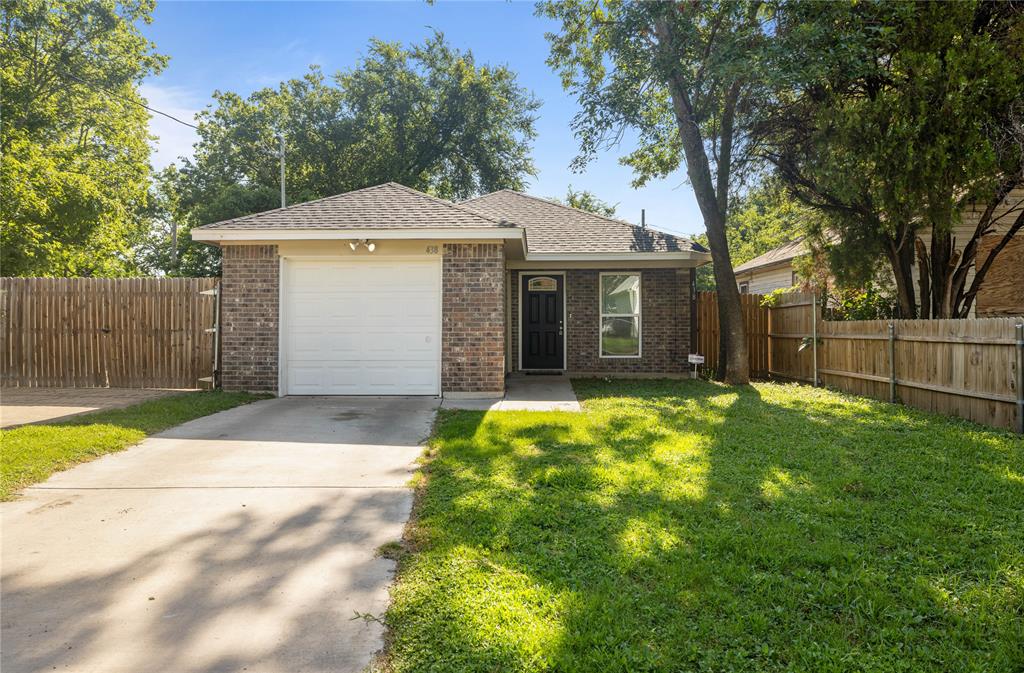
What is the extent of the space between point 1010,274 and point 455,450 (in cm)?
1187

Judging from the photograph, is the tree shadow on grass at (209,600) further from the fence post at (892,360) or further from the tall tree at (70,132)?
the tall tree at (70,132)

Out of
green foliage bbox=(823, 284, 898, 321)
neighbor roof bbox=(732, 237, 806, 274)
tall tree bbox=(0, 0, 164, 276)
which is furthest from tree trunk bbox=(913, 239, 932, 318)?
tall tree bbox=(0, 0, 164, 276)

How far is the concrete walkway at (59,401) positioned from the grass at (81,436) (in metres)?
0.46

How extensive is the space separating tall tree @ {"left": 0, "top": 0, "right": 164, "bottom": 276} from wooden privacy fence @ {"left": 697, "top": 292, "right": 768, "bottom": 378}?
19.6 metres

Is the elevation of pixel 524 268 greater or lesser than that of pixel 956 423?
greater

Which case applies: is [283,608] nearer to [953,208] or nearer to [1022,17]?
[953,208]

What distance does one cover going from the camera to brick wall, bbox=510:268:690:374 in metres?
13.2

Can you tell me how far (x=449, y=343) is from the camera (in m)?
9.45

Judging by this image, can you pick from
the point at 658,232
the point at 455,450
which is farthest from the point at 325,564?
the point at 658,232

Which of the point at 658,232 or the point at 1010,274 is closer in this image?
the point at 1010,274

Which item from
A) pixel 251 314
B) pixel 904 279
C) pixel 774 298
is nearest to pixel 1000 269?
pixel 904 279

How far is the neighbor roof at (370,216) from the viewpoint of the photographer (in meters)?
9.18

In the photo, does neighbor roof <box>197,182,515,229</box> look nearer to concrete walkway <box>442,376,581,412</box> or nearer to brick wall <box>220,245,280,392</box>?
brick wall <box>220,245,280,392</box>

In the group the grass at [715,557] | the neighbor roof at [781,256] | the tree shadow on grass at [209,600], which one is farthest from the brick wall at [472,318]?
the neighbor roof at [781,256]
